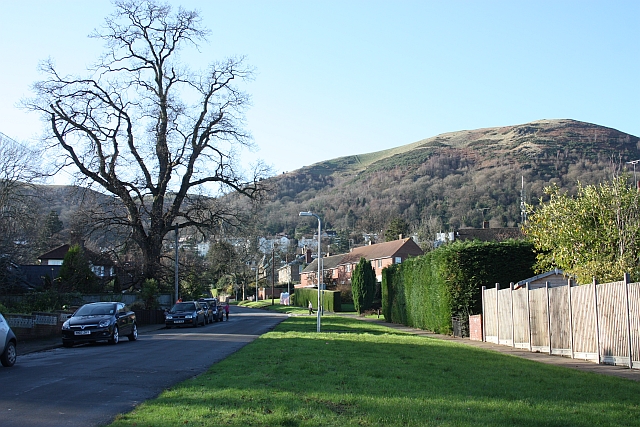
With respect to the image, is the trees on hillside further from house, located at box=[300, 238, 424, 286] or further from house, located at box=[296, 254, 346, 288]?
house, located at box=[296, 254, 346, 288]

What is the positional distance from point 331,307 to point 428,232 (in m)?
32.7

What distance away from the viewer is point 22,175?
45031mm

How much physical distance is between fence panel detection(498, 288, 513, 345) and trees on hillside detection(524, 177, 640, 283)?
2.33 metres

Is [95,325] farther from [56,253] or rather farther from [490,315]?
[56,253]

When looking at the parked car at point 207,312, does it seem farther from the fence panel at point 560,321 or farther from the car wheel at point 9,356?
the fence panel at point 560,321

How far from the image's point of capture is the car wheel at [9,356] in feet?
49.5

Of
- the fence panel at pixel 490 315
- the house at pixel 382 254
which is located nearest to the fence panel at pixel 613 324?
the fence panel at pixel 490 315

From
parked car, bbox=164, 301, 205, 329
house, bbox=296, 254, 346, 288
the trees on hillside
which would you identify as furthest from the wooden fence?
house, bbox=296, 254, 346, 288

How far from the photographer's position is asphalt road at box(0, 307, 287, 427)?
28.5 feet

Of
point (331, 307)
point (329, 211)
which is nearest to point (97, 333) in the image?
point (331, 307)

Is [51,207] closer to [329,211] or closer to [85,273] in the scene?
[85,273]

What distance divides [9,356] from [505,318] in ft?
55.9

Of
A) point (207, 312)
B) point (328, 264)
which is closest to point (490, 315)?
point (207, 312)

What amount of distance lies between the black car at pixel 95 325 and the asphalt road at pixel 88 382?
113 inches
